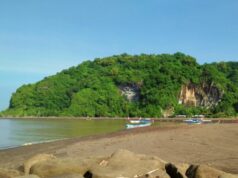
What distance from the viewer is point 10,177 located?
1077 centimetres

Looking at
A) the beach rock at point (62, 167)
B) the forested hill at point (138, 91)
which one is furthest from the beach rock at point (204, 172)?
the forested hill at point (138, 91)

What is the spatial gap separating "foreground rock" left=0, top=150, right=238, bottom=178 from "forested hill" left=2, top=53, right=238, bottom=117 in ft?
421

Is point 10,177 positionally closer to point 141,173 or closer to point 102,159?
point 102,159

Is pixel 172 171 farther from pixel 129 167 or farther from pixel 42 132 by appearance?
pixel 42 132

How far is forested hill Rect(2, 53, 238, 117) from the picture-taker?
150750mm

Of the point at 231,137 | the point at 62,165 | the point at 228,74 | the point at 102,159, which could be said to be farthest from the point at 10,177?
the point at 228,74

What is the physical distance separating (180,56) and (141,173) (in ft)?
521

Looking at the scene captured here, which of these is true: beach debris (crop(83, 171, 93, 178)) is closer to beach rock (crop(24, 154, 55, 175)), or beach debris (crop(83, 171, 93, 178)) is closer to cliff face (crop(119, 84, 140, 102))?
beach rock (crop(24, 154, 55, 175))

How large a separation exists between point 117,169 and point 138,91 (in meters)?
153

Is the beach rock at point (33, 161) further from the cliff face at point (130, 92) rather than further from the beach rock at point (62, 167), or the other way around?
the cliff face at point (130, 92)

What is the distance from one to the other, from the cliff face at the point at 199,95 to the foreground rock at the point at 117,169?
144 m

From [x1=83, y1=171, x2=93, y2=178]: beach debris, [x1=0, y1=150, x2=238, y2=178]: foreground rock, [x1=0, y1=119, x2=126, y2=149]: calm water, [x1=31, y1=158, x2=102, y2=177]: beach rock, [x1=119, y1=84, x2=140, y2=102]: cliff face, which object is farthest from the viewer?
[x1=119, y1=84, x2=140, y2=102]: cliff face

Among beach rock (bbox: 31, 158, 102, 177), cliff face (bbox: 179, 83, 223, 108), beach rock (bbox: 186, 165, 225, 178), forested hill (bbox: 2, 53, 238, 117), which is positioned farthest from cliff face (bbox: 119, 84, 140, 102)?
beach rock (bbox: 186, 165, 225, 178)

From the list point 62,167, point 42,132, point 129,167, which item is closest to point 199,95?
point 42,132
